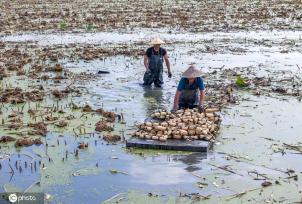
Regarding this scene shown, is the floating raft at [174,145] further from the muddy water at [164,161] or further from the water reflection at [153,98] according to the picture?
the water reflection at [153,98]

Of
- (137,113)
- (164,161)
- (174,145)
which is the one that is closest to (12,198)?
(164,161)

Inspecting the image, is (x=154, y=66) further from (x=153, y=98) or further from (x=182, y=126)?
(x=182, y=126)

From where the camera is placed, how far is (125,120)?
8609 mm

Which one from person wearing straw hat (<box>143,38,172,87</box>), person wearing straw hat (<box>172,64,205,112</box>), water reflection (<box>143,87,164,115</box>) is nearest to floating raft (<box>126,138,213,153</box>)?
person wearing straw hat (<box>172,64,205,112</box>)

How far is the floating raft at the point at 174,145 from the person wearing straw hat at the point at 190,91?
4.16ft

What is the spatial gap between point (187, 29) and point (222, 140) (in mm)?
12371

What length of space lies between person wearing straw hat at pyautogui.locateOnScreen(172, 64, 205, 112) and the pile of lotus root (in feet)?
1.09

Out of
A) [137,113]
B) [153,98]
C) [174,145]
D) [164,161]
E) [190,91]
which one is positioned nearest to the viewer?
[164,161]

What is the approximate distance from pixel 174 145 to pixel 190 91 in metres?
1.89

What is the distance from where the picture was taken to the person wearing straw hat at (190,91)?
28.0ft

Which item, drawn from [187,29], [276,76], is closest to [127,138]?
[276,76]

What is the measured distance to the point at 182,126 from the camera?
7.70m

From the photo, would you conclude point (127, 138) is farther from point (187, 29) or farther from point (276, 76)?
point (187, 29)

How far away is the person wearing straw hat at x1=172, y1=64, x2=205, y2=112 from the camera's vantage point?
8547mm
